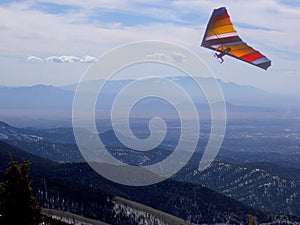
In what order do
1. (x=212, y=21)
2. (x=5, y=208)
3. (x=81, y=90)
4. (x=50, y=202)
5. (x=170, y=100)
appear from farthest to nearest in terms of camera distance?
(x=50, y=202), (x=170, y=100), (x=81, y=90), (x=212, y=21), (x=5, y=208)

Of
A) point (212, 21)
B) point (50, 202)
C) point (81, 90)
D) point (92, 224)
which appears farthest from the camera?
point (50, 202)

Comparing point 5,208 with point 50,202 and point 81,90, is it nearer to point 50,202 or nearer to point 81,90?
point 81,90

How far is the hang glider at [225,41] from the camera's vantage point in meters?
23.8

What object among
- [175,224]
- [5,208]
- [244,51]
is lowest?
[175,224]

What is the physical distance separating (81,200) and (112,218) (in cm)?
1421

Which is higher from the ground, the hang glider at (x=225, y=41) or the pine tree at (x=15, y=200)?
the hang glider at (x=225, y=41)

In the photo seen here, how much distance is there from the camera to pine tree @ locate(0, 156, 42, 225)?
75.3ft

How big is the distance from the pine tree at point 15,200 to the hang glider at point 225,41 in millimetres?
11188

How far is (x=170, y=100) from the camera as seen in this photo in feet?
99.2

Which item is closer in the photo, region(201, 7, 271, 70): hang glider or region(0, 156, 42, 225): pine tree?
region(0, 156, 42, 225): pine tree

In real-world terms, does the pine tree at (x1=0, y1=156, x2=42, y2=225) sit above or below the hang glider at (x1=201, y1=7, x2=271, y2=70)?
below

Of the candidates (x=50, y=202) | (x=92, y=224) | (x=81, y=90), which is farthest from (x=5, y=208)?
(x=50, y=202)

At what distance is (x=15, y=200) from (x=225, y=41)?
42.1 ft

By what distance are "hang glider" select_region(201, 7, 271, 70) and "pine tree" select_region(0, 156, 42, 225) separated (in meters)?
11.2
